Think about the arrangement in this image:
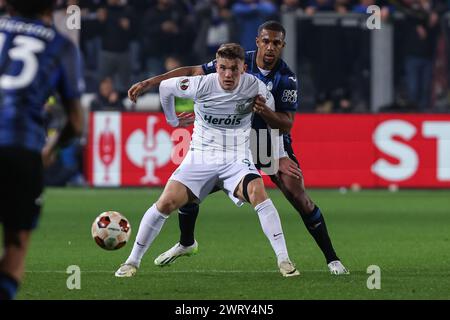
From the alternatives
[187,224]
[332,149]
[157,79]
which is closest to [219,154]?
[157,79]

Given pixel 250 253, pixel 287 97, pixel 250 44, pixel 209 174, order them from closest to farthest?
1. pixel 209 174
2. pixel 287 97
3. pixel 250 253
4. pixel 250 44

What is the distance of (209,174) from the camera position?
9.75 meters

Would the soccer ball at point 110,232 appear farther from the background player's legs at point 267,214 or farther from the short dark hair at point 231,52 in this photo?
the short dark hair at point 231,52

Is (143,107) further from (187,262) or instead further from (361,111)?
(187,262)

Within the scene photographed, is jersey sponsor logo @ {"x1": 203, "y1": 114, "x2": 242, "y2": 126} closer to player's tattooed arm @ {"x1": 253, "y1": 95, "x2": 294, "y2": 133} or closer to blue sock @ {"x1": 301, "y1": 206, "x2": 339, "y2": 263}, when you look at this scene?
player's tattooed arm @ {"x1": 253, "y1": 95, "x2": 294, "y2": 133}

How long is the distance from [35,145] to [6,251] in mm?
584

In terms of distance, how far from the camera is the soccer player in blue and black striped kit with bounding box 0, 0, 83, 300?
6.11 m

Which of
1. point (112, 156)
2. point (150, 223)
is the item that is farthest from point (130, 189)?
point (150, 223)

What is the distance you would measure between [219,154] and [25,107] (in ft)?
12.3

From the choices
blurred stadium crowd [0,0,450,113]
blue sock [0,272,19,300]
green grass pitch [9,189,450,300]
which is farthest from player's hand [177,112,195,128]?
blurred stadium crowd [0,0,450,113]

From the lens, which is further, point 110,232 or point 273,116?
point 110,232

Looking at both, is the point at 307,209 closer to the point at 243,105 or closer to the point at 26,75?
the point at 243,105

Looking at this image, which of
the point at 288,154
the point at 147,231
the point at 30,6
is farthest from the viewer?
the point at 288,154

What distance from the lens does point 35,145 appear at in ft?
20.5
